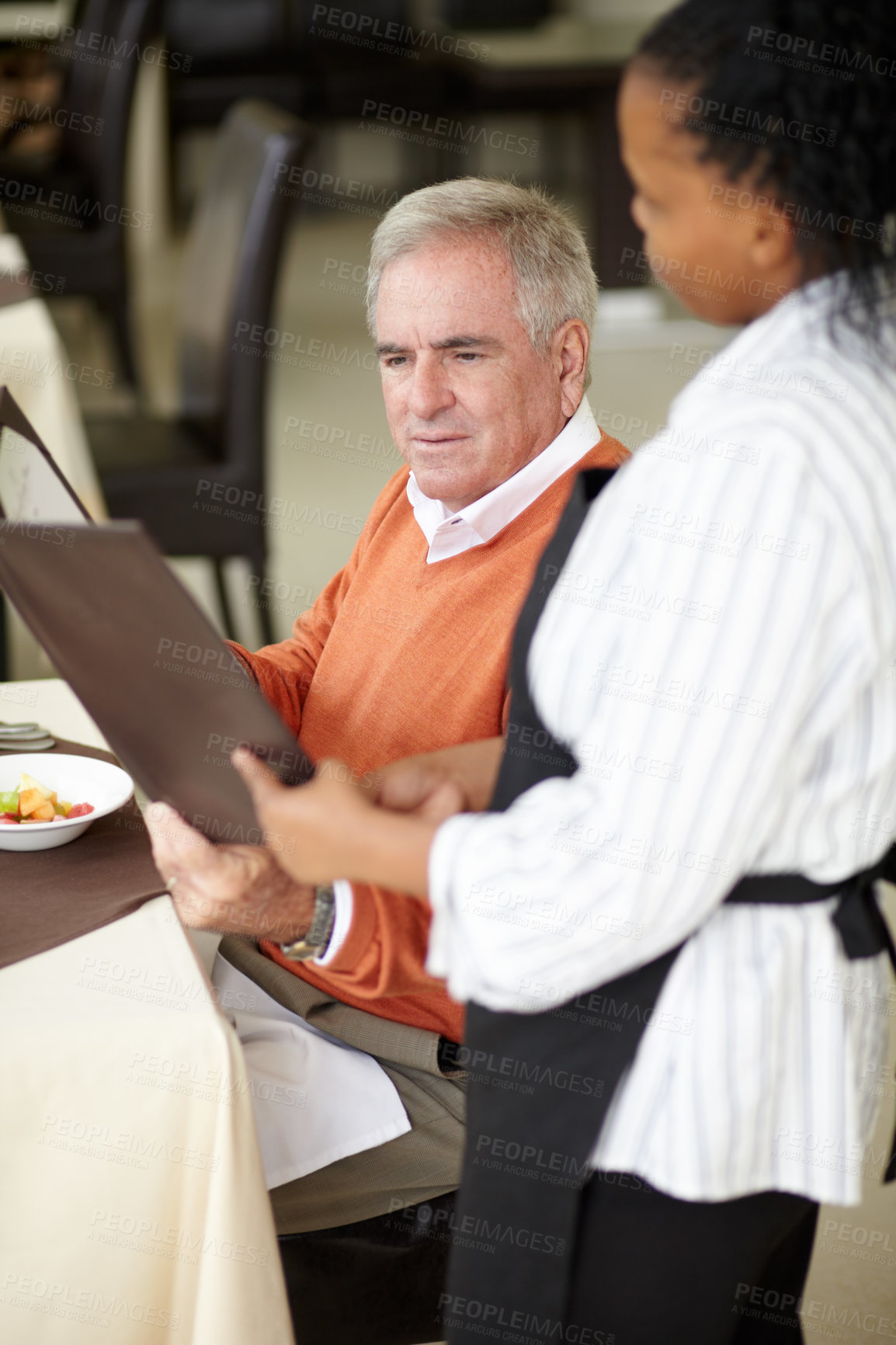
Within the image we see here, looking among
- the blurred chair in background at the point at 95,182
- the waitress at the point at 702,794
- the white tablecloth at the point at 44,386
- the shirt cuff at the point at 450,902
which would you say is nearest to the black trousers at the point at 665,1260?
the waitress at the point at 702,794

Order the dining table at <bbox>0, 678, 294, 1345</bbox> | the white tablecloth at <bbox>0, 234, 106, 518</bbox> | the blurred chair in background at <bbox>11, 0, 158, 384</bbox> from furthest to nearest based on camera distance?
the blurred chair in background at <bbox>11, 0, 158, 384</bbox> → the white tablecloth at <bbox>0, 234, 106, 518</bbox> → the dining table at <bbox>0, 678, 294, 1345</bbox>

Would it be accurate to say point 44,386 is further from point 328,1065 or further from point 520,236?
point 328,1065

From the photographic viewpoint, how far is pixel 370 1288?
120 cm

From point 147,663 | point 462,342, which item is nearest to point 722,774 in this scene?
point 147,663

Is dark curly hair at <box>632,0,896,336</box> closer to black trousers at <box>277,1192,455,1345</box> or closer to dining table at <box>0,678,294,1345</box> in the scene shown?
dining table at <box>0,678,294,1345</box>

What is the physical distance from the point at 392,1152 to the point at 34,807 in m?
0.45

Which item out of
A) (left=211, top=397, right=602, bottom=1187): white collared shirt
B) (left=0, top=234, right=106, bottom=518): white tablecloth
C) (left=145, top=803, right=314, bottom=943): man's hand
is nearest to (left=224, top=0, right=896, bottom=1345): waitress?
(left=145, top=803, right=314, bottom=943): man's hand

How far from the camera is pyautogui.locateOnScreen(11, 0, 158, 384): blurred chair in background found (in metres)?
4.27

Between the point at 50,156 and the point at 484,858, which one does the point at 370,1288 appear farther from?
the point at 50,156

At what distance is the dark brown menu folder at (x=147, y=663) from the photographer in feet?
2.75

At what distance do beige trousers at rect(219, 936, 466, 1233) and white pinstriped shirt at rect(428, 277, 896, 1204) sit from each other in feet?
1.37

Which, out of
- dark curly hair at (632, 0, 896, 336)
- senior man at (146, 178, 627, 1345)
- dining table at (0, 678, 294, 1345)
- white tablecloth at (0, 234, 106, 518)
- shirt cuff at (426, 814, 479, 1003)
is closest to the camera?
dark curly hair at (632, 0, 896, 336)

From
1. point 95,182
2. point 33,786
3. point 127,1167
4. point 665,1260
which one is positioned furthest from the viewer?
point 95,182

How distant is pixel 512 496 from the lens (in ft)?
4.23
